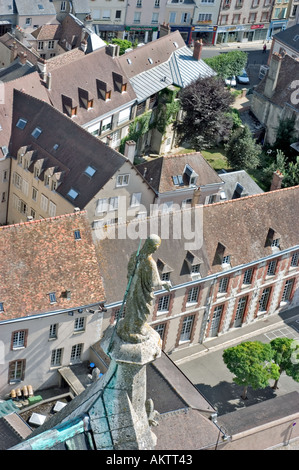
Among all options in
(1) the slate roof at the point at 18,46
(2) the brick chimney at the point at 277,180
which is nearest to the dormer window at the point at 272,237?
(2) the brick chimney at the point at 277,180

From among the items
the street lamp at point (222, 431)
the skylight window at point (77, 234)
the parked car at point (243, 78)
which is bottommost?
the parked car at point (243, 78)

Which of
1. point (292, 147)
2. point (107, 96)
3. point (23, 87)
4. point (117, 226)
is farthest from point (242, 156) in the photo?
point (117, 226)

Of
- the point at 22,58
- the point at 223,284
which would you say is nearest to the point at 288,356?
the point at 223,284

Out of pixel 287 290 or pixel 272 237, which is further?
pixel 287 290

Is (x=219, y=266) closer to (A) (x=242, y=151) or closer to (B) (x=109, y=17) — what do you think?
(A) (x=242, y=151)

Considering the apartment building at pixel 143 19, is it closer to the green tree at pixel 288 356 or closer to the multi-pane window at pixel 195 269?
the multi-pane window at pixel 195 269

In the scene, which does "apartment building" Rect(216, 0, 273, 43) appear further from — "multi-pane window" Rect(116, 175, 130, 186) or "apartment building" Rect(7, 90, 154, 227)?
"multi-pane window" Rect(116, 175, 130, 186)

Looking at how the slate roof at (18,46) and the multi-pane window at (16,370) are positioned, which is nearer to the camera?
the multi-pane window at (16,370)
